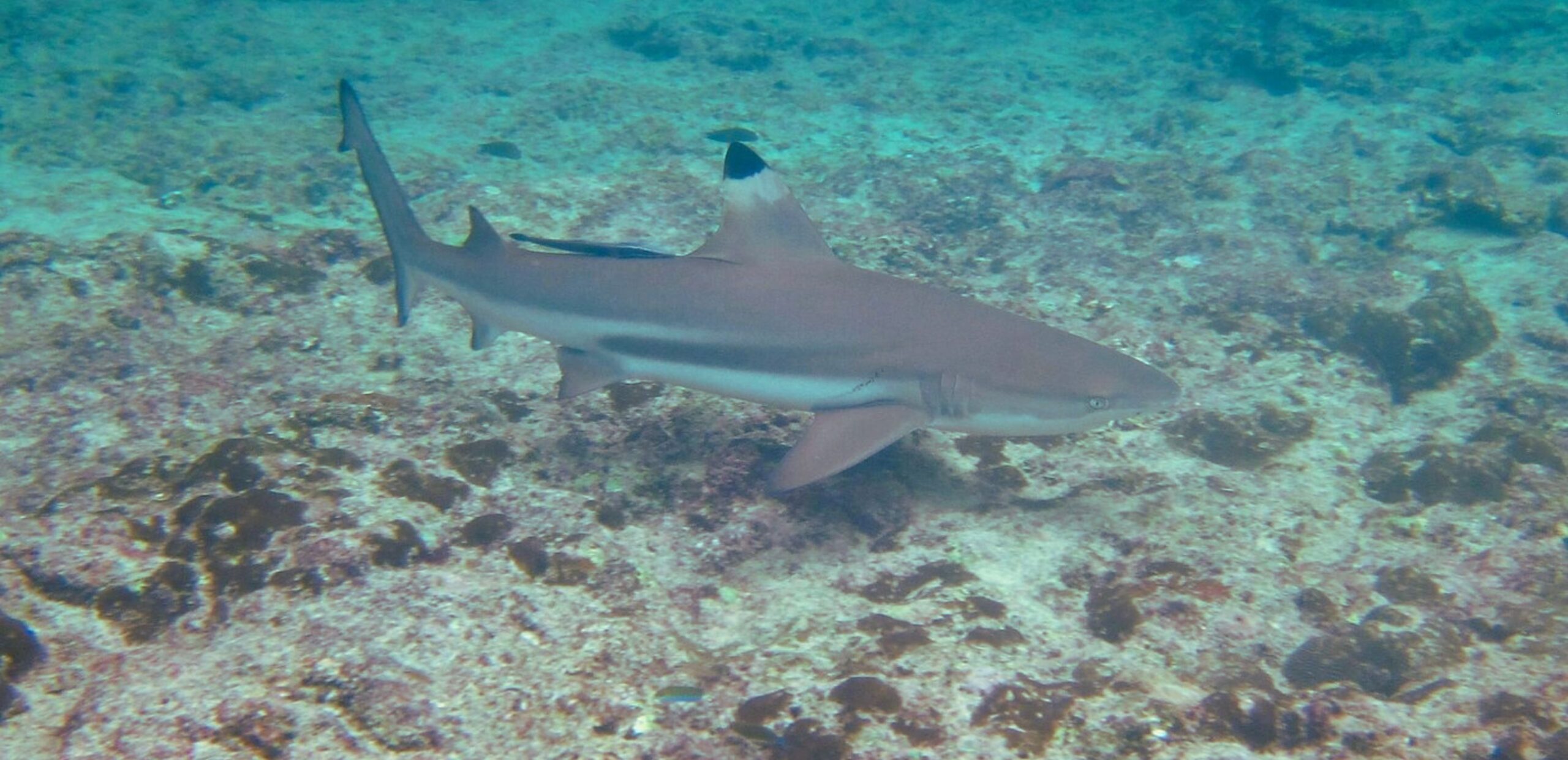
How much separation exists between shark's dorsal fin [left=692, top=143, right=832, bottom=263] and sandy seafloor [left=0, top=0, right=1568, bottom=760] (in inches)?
45.9

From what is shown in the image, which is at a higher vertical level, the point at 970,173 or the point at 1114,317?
the point at 970,173

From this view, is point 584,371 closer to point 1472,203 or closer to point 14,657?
point 14,657

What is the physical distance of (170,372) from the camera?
16.0 ft

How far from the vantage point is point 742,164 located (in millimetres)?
4297

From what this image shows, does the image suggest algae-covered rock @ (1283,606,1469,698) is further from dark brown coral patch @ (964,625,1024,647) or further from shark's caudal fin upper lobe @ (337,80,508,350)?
shark's caudal fin upper lobe @ (337,80,508,350)

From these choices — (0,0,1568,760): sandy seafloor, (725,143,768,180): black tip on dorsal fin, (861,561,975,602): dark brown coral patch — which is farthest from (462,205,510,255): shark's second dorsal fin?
(861,561,975,602): dark brown coral patch

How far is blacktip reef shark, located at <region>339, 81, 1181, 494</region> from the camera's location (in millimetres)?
3957

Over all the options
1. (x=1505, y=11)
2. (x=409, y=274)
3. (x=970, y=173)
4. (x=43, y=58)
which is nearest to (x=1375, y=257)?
(x=970, y=173)

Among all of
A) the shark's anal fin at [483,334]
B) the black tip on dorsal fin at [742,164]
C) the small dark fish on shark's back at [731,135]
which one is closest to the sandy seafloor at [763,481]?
the small dark fish on shark's back at [731,135]

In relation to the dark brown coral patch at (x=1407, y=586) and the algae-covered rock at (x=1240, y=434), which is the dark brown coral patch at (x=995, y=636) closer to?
the dark brown coral patch at (x=1407, y=586)

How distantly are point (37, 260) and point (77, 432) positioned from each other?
2072 millimetres

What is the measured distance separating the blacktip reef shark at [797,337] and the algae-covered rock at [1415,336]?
10.4 feet

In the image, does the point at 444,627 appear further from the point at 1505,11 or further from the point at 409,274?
the point at 1505,11

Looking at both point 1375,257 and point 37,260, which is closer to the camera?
point 37,260
